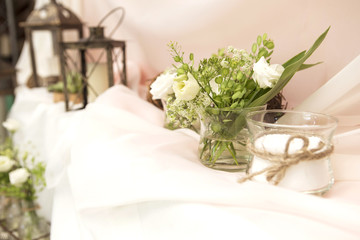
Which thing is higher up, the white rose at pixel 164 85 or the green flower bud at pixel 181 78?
the green flower bud at pixel 181 78

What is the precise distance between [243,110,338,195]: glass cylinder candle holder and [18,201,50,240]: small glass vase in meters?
1.04

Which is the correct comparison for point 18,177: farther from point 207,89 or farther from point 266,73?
point 266,73

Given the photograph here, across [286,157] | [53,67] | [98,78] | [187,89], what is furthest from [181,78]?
[53,67]

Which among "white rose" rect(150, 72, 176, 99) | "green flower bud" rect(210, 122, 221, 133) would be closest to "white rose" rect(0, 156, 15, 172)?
"white rose" rect(150, 72, 176, 99)

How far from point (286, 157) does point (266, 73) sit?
0.56 ft

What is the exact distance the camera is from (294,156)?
50 centimetres

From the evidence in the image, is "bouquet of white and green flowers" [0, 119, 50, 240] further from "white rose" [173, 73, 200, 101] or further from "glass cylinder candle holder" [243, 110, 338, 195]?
"glass cylinder candle holder" [243, 110, 338, 195]

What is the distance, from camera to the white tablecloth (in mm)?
454

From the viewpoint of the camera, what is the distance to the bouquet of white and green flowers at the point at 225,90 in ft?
2.05

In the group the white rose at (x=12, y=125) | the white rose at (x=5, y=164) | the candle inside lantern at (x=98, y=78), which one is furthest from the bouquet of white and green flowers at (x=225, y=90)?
the white rose at (x=12, y=125)

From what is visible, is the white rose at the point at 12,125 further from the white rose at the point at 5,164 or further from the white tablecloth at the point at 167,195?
the white tablecloth at the point at 167,195

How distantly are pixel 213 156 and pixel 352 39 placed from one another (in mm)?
→ 417

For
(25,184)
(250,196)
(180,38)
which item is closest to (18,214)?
(25,184)

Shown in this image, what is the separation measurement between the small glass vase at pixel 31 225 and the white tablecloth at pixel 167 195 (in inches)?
16.3
